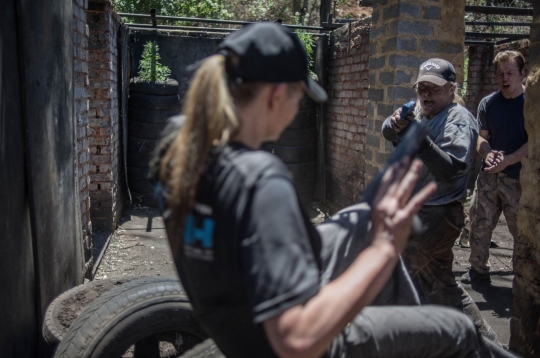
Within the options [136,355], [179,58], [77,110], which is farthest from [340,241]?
[179,58]

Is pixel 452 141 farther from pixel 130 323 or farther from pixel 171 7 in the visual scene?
pixel 171 7

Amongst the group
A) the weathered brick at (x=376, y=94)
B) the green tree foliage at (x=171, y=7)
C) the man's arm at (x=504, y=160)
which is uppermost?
the green tree foliage at (x=171, y=7)

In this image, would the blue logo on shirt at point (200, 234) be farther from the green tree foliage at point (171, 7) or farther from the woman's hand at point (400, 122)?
the green tree foliage at point (171, 7)

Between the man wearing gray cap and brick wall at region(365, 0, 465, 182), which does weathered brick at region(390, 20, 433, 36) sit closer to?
Result: brick wall at region(365, 0, 465, 182)

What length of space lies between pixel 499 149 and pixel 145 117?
4396mm

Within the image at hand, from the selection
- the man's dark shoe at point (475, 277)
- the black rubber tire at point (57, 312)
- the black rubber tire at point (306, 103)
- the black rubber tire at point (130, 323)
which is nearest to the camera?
the black rubber tire at point (130, 323)

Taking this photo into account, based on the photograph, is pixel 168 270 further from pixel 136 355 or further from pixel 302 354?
pixel 302 354

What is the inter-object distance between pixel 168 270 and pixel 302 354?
4.07 meters

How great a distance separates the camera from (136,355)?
2338 mm

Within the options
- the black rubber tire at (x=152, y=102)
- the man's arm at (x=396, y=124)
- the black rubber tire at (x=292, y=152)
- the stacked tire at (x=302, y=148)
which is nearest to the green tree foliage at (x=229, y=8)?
the black rubber tire at (x=152, y=102)

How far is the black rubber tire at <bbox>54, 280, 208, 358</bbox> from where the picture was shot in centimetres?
222

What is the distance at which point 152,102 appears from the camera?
7156mm

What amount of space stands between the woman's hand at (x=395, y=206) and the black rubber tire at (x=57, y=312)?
74.4 inches

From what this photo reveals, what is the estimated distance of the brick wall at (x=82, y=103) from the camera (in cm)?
414
